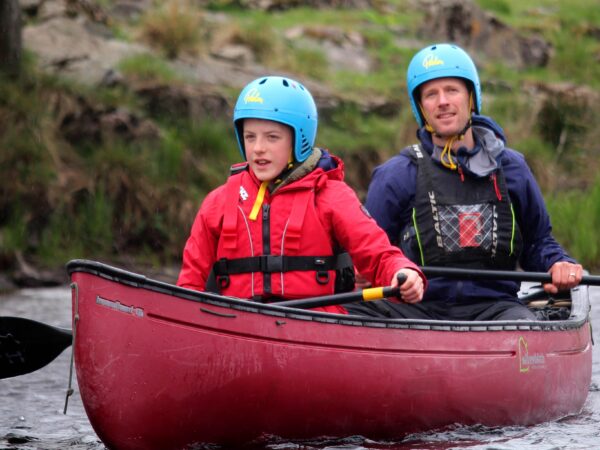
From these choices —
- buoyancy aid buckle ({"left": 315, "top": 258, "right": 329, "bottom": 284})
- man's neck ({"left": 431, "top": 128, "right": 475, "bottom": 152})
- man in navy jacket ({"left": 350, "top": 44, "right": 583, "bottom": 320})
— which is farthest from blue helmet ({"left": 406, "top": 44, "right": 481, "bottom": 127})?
buoyancy aid buckle ({"left": 315, "top": 258, "right": 329, "bottom": 284})

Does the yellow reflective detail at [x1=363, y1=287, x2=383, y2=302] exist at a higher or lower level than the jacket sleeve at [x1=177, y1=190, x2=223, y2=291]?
lower

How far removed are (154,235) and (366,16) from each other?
8.46 metres

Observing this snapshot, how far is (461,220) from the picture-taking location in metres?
6.39

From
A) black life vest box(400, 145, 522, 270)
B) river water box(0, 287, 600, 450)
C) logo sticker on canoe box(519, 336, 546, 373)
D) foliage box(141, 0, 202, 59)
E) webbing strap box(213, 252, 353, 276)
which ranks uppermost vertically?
foliage box(141, 0, 202, 59)

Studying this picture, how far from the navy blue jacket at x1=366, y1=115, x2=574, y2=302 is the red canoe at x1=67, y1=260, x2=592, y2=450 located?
1.90 ft

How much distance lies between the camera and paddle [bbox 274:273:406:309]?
548 cm

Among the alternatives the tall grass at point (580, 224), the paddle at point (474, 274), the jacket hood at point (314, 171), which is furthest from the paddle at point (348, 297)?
the tall grass at point (580, 224)

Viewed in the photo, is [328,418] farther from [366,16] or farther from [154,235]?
[366,16]

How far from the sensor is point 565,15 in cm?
2041

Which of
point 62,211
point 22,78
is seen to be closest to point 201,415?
point 62,211

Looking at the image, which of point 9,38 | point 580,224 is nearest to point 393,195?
point 580,224

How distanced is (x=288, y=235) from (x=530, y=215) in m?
1.57

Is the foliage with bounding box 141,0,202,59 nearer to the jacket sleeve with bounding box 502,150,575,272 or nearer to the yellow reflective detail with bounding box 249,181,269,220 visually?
the jacket sleeve with bounding box 502,150,575,272

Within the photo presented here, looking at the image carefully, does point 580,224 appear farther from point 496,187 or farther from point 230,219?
point 230,219
